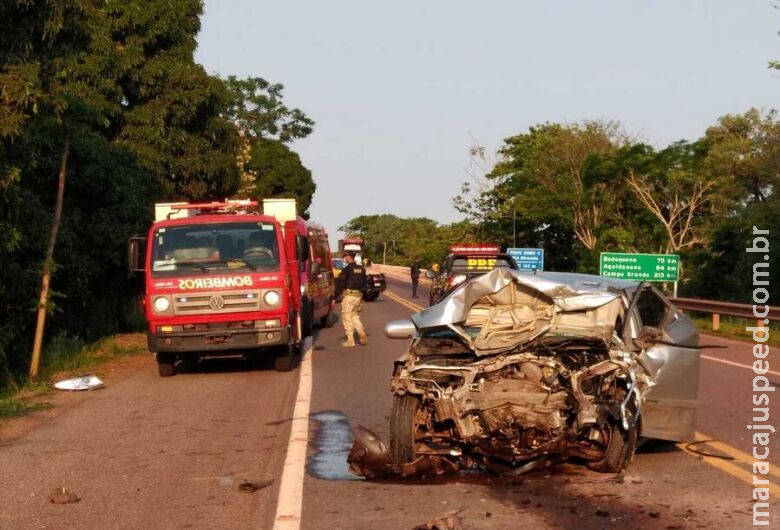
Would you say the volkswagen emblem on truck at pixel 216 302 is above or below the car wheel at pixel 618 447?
above

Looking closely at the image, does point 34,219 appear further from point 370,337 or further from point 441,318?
point 441,318

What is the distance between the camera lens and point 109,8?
26.9 m

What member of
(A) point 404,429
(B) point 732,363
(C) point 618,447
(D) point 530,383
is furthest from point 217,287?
(C) point 618,447

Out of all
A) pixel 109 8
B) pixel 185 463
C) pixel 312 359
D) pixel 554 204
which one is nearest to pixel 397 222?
pixel 554 204

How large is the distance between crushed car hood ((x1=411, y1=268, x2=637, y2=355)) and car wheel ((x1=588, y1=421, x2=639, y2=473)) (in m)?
0.68

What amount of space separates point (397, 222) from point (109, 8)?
11900 centimetres

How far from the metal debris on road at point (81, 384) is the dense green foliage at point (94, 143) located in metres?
0.96

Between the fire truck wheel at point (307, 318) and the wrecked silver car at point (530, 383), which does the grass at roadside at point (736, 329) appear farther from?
the wrecked silver car at point (530, 383)

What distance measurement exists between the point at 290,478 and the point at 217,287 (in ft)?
25.4

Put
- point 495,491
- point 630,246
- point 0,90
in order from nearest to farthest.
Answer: point 495,491, point 0,90, point 630,246

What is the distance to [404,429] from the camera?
775 cm

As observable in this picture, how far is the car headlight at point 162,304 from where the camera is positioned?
603 inches

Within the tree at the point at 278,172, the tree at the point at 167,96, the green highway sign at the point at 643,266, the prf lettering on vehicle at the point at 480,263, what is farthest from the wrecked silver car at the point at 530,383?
the tree at the point at 278,172

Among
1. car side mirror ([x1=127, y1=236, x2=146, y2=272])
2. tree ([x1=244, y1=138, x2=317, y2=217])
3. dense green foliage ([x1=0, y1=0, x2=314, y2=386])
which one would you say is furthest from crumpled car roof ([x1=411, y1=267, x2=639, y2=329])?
tree ([x1=244, y1=138, x2=317, y2=217])
